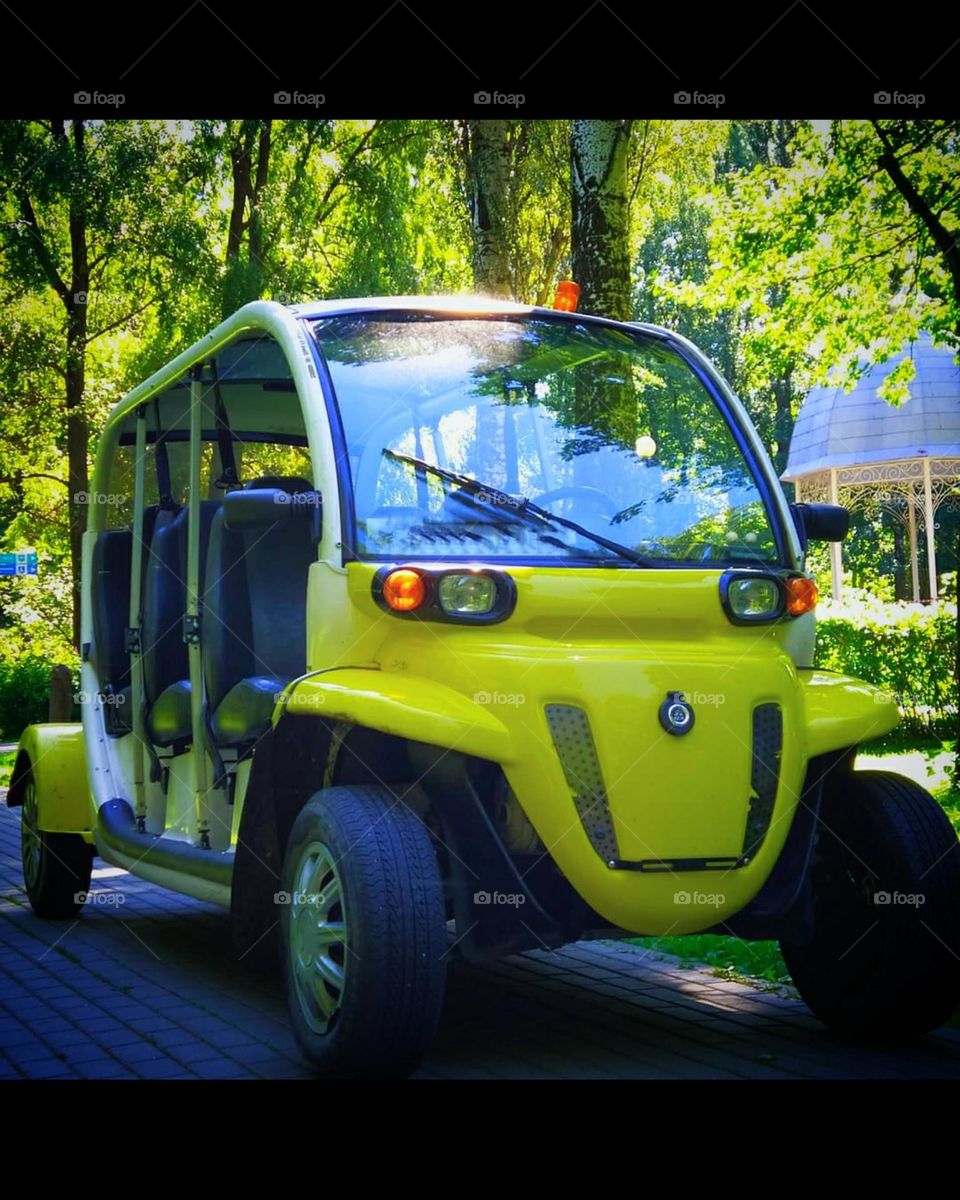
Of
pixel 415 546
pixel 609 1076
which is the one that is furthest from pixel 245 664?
pixel 609 1076

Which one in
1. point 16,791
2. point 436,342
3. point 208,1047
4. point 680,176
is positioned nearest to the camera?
point 208,1047

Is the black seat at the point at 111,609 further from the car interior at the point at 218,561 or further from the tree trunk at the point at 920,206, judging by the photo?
the tree trunk at the point at 920,206

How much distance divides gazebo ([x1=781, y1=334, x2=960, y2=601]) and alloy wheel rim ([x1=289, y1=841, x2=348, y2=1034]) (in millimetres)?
17650

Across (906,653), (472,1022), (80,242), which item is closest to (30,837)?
(472,1022)

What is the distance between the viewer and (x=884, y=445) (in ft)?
84.3

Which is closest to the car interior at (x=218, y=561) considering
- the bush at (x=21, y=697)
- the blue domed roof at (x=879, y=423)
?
the bush at (x=21, y=697)

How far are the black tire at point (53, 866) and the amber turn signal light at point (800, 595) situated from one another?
4042mm

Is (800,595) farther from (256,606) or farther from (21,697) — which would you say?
(21,697)

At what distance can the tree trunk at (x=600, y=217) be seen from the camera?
924 cm

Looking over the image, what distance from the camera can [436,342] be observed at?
18.5 feet

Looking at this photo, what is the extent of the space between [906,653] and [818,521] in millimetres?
8757
